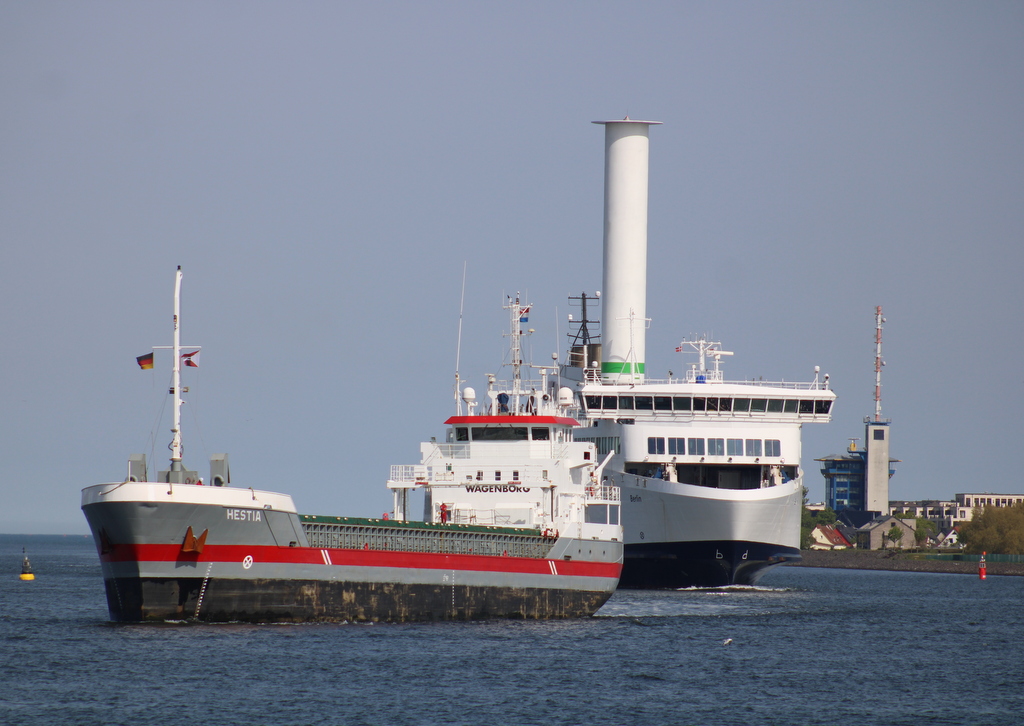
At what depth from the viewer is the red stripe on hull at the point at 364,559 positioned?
37594 millimetres

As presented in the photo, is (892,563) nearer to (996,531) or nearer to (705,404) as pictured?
(996,531)

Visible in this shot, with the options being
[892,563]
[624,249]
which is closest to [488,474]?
[624,249]

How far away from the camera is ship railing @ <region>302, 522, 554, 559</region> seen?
1634 inches

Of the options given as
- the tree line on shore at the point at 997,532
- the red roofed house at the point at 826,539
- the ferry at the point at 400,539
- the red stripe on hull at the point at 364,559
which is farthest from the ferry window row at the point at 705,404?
the red roofed house at the point at 826,539

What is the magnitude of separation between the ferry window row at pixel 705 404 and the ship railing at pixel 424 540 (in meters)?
24.3

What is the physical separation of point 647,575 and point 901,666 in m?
29.1

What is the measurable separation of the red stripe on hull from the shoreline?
6933 centimetres

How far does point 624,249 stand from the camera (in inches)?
3231

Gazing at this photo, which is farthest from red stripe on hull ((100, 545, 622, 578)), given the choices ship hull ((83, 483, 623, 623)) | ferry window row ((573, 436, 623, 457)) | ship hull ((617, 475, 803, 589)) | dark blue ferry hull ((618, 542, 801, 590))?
ferry window row ((573, 436, 623, 457))

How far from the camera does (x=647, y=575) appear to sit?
68.8 m

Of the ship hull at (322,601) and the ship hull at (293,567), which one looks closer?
the ship hull at (293,567)

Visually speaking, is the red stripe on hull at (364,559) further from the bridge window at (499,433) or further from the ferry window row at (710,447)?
the ferry window row at (710,447)

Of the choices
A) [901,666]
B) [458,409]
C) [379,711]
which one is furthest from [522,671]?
[458,409]

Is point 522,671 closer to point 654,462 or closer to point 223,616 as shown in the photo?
point 223,616
